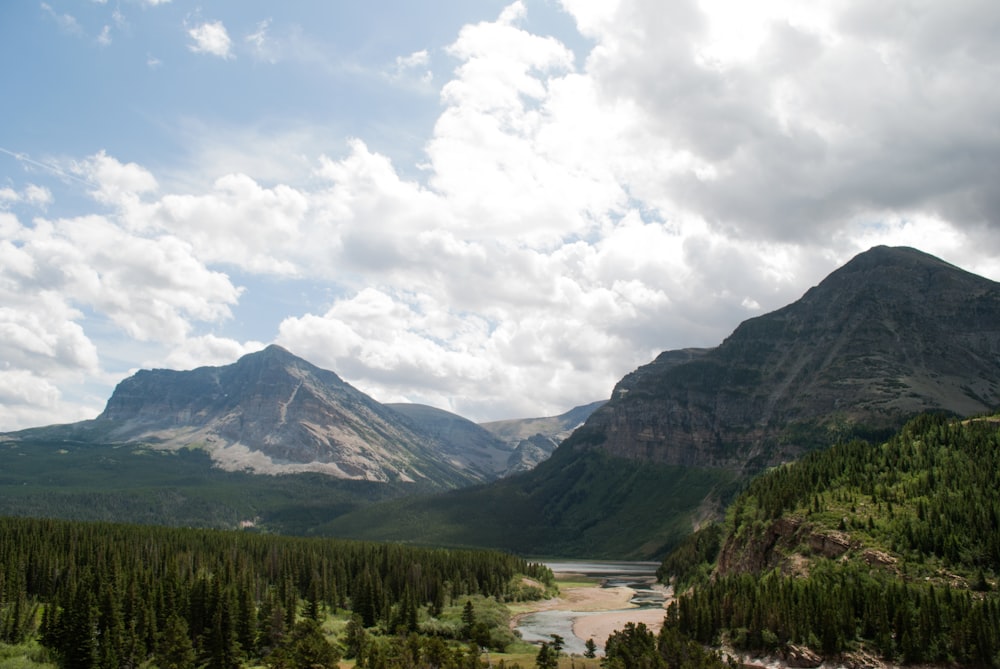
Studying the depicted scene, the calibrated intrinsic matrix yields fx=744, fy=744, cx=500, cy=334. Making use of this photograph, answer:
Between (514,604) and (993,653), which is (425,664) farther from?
(514,604)

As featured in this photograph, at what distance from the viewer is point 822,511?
146 m

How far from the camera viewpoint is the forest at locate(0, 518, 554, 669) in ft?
346

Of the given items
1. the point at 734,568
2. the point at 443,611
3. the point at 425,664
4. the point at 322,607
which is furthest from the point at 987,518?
the point at 322,607

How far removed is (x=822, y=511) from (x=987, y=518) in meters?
29.6

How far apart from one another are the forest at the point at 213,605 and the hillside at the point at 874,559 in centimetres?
4400

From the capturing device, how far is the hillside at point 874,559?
99000mm

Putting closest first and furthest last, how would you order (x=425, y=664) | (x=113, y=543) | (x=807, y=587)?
(x=425, y=664) < (x=807, y=587) < (x=113, y=543)

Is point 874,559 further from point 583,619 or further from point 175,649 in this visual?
point 175,649

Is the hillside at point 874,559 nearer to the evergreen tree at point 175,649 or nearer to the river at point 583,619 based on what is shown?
the river at point 583,619

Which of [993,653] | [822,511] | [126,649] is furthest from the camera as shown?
[822,511]

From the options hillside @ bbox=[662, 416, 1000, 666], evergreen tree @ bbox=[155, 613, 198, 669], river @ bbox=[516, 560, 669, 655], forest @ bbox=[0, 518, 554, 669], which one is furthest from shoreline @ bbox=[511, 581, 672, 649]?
evergreen tree @ bbox=[155, 613, 198, 669]

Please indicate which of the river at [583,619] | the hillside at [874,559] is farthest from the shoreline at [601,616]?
the hillside at [874,559]

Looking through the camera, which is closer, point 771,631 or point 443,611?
point 771,631

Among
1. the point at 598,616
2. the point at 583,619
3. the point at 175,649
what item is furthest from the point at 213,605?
the point at 598,616
